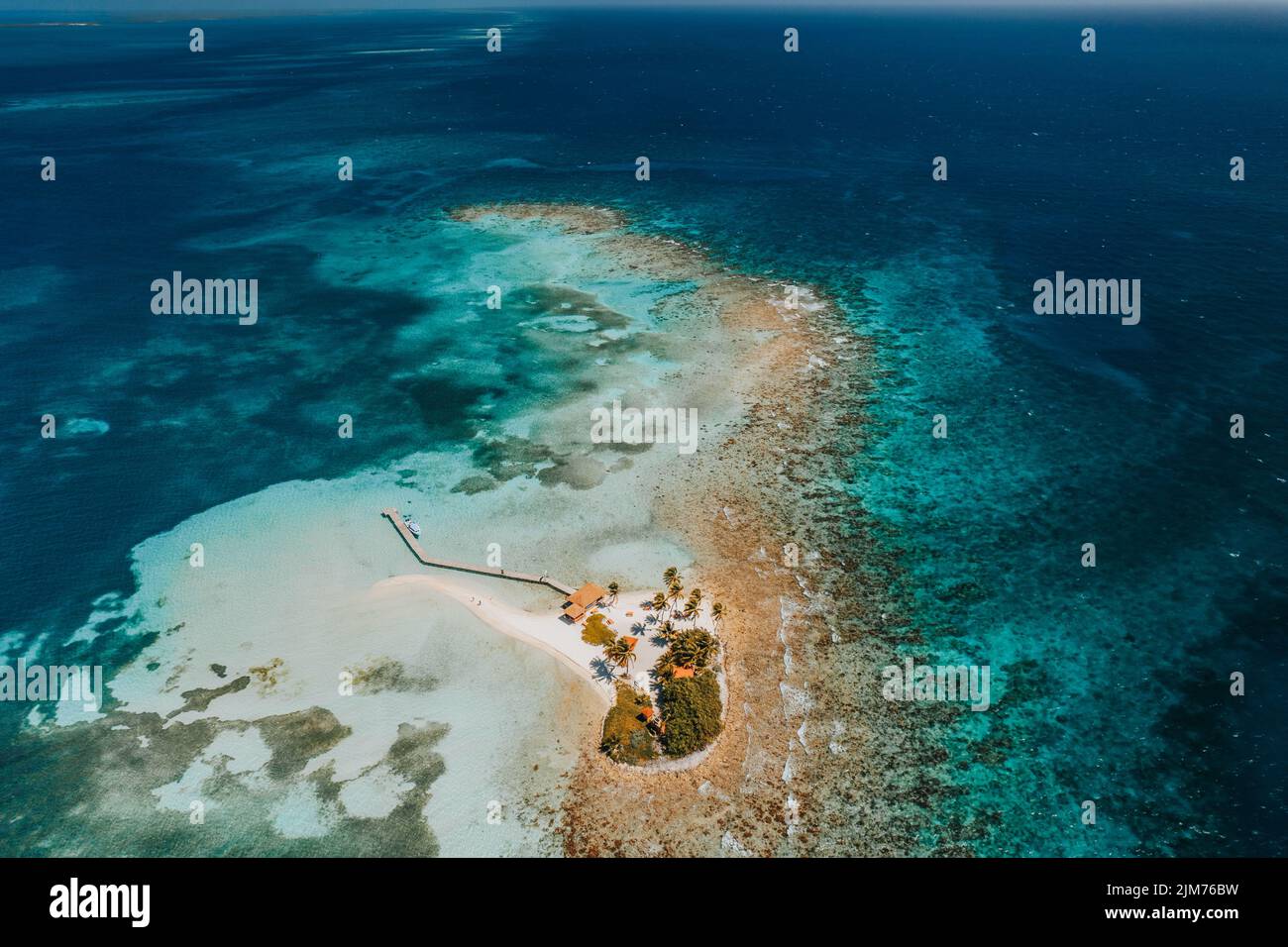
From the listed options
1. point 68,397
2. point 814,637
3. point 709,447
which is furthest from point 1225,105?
point 68,397

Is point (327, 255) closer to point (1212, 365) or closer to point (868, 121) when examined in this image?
point (1212, 365)

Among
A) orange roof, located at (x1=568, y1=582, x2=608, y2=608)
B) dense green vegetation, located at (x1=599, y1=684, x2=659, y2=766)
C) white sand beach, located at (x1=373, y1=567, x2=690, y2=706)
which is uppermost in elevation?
orange roof, located at (x1=568, y1=582, x2=608, y2=608)

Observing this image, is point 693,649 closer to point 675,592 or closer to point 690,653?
point 690,653

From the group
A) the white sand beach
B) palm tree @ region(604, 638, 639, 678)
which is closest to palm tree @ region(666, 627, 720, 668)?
the white sand beach

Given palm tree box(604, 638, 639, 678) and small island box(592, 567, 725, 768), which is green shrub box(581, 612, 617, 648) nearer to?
small island box(592, 567, 725, 768)

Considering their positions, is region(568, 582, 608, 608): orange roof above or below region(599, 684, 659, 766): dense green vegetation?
above

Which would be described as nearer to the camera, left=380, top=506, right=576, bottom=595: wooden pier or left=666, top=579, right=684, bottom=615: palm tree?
left=666, top=579, right=684, bottom=615: palm tree

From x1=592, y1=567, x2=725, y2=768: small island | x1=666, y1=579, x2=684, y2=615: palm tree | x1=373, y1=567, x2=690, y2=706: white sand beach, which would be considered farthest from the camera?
x1=666, y1=579, x2=684, y2=615: palm tree

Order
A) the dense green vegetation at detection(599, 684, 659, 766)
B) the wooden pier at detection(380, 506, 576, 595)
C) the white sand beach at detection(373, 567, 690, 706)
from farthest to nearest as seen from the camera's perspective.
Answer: the wooden pier at detection(380, 506, 576, 595)
the white sand beach at detection(373, 567, 690, 706)
the dense green vegetation at detection(599, 684, 659, 766)
